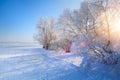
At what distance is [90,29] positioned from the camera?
17.7 m

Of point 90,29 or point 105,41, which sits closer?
point 105,41

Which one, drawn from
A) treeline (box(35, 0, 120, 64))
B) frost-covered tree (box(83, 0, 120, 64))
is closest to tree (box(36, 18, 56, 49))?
treeline (box(35, 0, 120, 64))

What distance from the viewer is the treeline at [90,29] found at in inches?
411

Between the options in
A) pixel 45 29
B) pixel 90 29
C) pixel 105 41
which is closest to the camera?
pixel 105 41

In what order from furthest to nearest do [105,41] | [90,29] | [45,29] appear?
[45,29]
[90,29]
[105,41]

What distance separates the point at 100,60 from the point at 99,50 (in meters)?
0.66

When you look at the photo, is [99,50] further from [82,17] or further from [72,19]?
[72,19]

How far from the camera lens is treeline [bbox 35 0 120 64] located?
34.3 ft

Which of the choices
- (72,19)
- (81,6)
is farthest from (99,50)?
(72,19)

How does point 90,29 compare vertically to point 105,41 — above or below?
above

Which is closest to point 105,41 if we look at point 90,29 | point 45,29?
point 90,29

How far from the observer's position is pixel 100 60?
10.3m

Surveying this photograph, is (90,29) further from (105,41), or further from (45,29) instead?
(45,29)

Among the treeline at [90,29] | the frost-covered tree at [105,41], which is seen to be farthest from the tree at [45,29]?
the frost-covered tree at [105,41]
